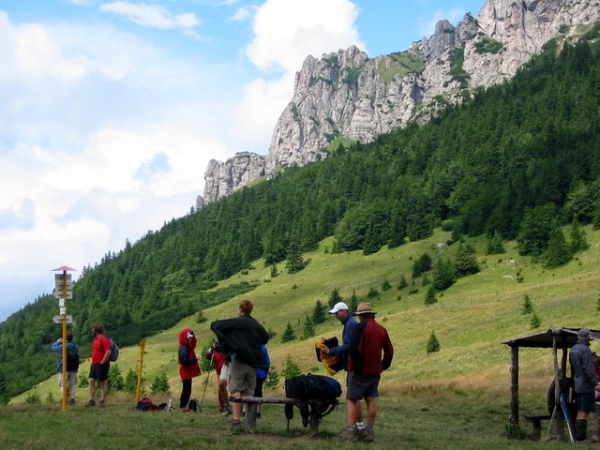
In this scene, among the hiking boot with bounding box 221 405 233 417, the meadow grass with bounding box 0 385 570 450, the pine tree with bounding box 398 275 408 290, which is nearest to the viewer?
the meadow grass with bounding box 0 385 570 450

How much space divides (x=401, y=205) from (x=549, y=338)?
384 feet

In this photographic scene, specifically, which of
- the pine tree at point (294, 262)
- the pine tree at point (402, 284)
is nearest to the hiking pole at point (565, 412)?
the pine tree at point (402, 284)

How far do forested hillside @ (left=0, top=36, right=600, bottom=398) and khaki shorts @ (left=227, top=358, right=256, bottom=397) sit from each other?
69.0m

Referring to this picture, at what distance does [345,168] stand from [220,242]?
124 ft

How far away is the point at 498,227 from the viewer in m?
101

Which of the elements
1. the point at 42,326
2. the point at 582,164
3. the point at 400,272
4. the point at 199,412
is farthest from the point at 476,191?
the point at 199,412

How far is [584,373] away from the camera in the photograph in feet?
42.4

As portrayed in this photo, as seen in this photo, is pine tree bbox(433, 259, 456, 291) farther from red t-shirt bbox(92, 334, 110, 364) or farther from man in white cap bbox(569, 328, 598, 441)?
man in white cap bbox(569, 328, 598, 441)

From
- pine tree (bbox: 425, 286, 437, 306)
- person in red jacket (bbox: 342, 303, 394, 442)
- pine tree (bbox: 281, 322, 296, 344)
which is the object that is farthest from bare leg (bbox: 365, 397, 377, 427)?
pine tree (bbox: 281, 322, 296, 344)

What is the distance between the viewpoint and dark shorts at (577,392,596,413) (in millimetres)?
12961

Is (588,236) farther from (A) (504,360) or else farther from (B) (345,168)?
(B) (345,168)

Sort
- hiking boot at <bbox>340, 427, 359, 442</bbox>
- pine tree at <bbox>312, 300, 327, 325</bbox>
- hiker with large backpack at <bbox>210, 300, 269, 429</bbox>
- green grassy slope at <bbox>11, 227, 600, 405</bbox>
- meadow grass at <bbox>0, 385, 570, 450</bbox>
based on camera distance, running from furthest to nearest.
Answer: pine tree at <bbox>312, 300, 327, 325</bbox>
green grassy slope at <bbox>11, 227, 600, 405</bbox>
hiker with large backpack at <bbox>210, 300, 269, 429</bbox>
hiking boot at <bbox>340, 427, 359, 442</bbox>
meadow grass at <bbox>0, 385, 570, 450</bbox>

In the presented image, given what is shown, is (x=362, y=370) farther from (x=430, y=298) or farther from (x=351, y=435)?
(x=430, y=298)

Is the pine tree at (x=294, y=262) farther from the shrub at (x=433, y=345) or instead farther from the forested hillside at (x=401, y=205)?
the shrub at (x=433, y=345)
